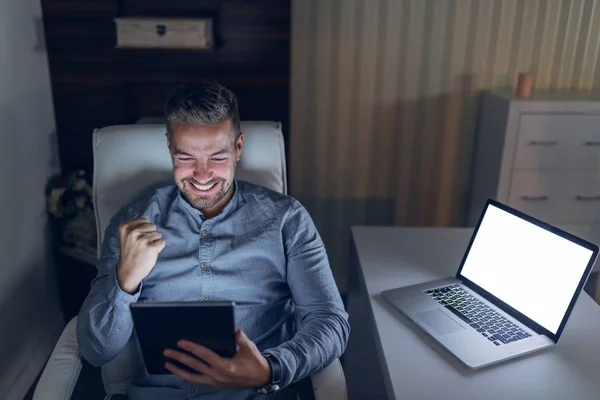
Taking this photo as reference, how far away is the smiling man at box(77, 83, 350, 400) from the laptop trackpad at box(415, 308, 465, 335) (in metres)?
0.19

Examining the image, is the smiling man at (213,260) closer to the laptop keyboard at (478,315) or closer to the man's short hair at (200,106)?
the man's short hair at (200,106)

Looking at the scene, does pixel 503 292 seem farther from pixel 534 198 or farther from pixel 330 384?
pixel 534 198

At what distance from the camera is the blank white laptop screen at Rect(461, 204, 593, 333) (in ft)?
4.12

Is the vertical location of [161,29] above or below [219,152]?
above

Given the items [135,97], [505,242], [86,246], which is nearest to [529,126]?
[505,242]

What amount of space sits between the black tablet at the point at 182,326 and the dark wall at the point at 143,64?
1507 millimetres

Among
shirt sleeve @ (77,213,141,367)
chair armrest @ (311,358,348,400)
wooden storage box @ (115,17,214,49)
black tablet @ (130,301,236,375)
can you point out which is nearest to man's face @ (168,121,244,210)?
shirt sleeve @ (77,213,141,367)

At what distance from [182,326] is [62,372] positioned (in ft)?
1.17

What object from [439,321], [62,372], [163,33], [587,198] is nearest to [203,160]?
[62,372]

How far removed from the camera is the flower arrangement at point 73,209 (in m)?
2.33

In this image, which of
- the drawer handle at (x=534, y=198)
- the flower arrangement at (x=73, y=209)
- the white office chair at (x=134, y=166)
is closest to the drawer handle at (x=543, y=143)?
the drawer handle at (x=534, y=198)

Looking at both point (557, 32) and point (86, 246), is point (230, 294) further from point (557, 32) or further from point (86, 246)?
point (557, 32)

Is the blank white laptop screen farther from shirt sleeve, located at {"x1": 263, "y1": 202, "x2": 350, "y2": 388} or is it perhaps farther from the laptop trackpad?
shirt sleeve, located at {"x1": 263, "y1": 202, "x2": 350, "y2": 388}

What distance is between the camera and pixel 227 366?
1.16 meters
